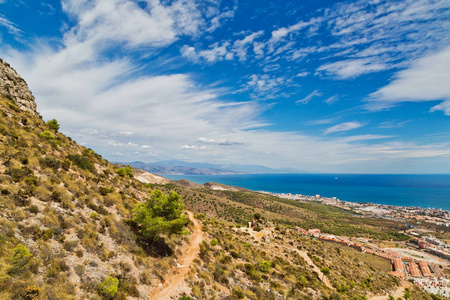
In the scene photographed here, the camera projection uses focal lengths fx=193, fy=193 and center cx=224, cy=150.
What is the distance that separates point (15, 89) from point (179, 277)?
107 feet

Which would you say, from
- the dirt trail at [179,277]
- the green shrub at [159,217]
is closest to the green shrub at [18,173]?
the green shrub at [159,217]

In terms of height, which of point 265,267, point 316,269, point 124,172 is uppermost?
point 124,172

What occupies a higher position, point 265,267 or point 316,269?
point 265,267

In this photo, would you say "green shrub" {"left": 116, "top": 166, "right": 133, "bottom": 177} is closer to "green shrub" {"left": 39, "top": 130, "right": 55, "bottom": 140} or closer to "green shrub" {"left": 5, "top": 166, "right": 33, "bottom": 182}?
"green shrub" {"left": 39, "top": 130, "right": 55, "bottom": 140}

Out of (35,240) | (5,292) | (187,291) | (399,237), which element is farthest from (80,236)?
(399,237)

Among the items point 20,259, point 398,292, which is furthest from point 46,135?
point 398,292

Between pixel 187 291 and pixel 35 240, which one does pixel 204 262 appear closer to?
pixel 187 291

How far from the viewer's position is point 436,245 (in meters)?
99.6

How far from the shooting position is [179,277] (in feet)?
53.3

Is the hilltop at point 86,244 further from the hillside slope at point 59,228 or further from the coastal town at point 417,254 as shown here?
the coastal town at point 417,254

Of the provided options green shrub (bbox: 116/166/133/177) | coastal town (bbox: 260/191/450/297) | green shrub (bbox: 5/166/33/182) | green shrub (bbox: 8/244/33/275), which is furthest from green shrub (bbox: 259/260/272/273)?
coastal town (bbox: 260/191/450/297)

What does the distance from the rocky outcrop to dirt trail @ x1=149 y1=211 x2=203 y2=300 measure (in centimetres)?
2845

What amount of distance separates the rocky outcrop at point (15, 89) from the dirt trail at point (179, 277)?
2845 centimetres

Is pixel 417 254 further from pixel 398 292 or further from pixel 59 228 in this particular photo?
pixel 59 228
